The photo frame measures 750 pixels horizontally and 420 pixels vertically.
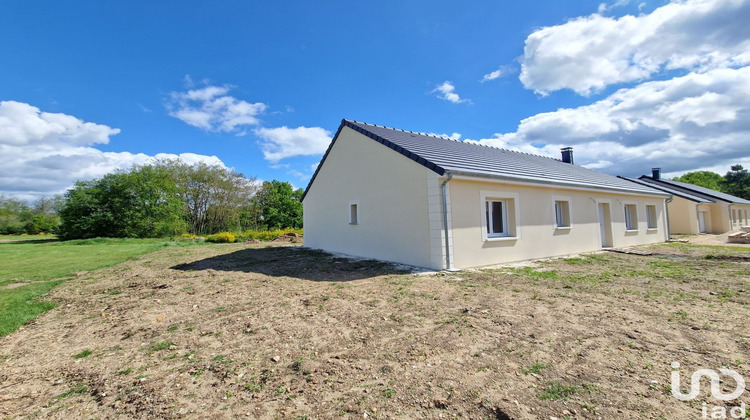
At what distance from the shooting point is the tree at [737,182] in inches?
1738

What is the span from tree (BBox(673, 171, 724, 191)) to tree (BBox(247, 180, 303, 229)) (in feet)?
225

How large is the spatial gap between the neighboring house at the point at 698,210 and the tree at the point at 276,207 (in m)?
31.6

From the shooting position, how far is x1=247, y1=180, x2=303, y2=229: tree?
3383cm

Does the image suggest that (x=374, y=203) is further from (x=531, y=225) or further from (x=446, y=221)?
(x=531, y=225)

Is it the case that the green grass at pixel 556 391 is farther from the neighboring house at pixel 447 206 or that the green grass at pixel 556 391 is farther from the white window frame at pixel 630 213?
the white window frame at pixel 630 213

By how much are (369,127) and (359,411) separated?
1058cm

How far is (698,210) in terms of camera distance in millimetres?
22531

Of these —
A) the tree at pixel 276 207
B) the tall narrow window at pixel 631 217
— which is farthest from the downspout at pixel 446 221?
the tree at pixel 276 207

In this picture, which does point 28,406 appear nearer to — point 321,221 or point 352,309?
point 352,309

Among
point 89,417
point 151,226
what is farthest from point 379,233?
point 151,226

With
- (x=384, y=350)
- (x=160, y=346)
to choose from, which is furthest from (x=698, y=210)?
(x=160, y=346)

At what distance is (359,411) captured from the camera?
2.23 meters

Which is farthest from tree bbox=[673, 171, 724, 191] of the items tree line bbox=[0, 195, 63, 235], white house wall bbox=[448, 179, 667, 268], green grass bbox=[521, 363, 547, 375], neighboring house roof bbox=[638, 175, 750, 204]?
tree line bbox=[0, 195, 63, 235]

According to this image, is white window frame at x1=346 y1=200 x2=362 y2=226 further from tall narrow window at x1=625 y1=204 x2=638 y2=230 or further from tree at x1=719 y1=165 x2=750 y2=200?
tree at x1=719 y1=165 x2=750 y2=200
